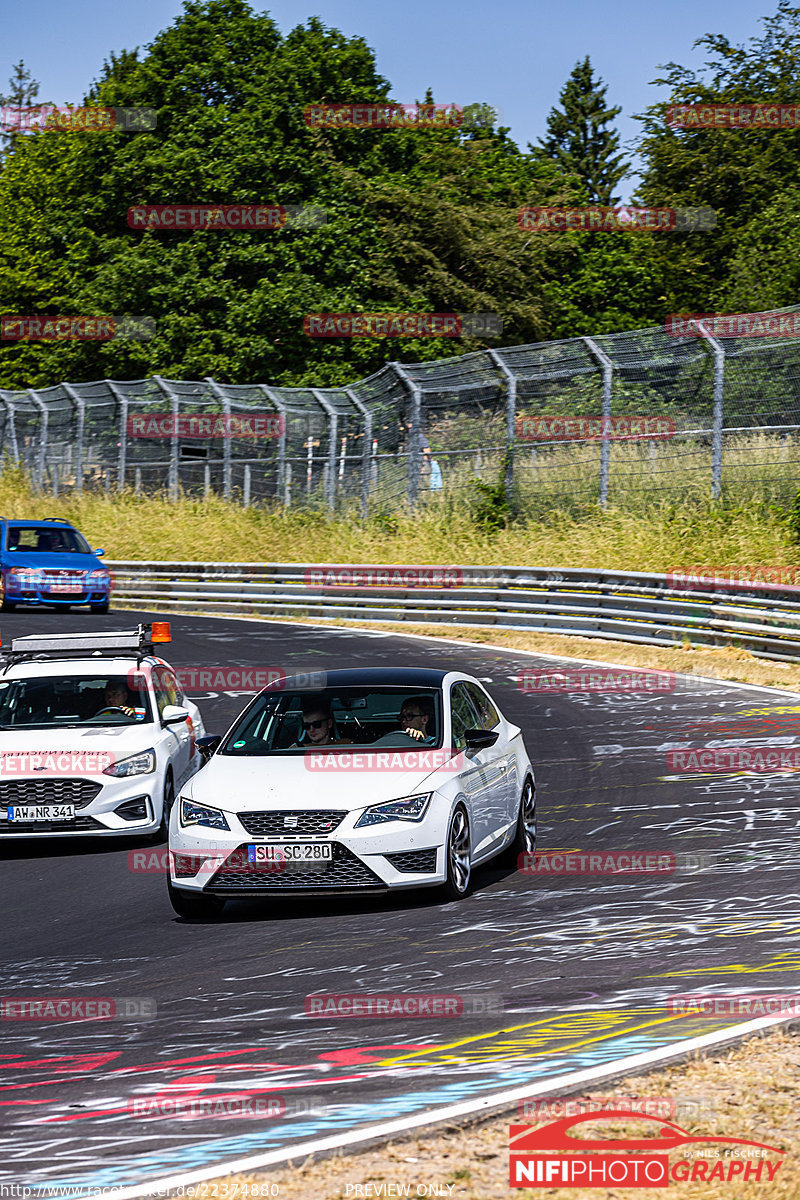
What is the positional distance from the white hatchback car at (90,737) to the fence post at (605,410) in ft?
45.5

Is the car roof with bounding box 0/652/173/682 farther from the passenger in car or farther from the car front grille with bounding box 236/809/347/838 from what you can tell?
the car front grille with bounding box 236/809/347/838

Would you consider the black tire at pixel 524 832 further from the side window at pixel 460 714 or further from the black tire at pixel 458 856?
the black tire at pixel 458 856

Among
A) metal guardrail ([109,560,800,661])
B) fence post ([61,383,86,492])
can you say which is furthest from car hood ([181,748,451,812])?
fence post ([61,383,86,492])

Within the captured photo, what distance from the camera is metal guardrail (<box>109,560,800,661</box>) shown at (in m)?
21.2

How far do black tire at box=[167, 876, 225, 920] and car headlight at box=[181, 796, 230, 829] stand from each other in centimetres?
37

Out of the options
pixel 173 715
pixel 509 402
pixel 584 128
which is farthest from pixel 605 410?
pixel 584 128

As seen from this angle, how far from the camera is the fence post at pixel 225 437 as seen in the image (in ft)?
121

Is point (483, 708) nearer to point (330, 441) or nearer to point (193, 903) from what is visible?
point (193, 903)

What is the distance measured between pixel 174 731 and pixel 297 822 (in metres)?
3.90

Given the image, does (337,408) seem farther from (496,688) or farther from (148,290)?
(148,290)

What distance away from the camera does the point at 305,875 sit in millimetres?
9148

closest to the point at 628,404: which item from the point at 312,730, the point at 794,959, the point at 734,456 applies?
the point at 734,456

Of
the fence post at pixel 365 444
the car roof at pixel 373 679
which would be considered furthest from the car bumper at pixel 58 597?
the car roof at pixel 373 679

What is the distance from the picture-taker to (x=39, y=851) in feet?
40.1
